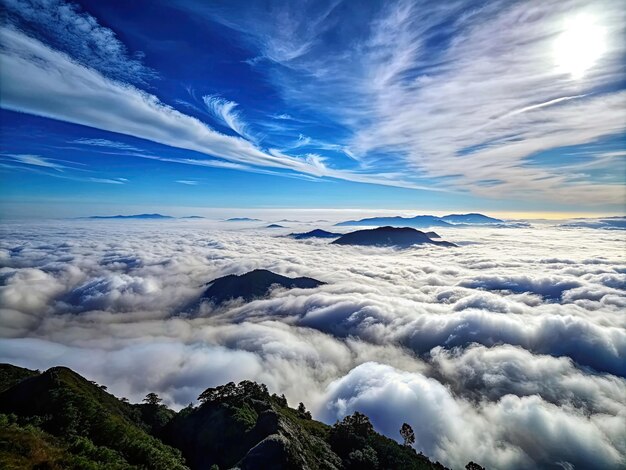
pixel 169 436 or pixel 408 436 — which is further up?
pixel 169 436

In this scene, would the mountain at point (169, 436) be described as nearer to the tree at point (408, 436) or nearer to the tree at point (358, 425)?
the tree at point (358, 425)

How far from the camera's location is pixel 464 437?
155m

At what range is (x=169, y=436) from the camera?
69000mm

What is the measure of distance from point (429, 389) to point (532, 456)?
54.4 m

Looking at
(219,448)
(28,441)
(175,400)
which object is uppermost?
(28,441)

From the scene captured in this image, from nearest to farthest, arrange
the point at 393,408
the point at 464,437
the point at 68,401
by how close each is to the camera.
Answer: the point at 68,401, the point at 464,437, the point at 393,408

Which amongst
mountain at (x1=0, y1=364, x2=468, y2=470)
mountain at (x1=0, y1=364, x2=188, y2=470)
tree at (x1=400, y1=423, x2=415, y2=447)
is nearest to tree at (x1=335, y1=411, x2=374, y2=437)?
mountain at (x1=0, y1=364, x2=468, y2=470)

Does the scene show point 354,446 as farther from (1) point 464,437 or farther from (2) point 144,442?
(1) point 464,437

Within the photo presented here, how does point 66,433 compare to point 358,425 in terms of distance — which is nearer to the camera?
point 66,433

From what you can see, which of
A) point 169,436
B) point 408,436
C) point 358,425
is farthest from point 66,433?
point 408,436

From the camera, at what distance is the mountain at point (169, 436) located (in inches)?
1500

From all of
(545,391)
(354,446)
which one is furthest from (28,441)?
(545,391)

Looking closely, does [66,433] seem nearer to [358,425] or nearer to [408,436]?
[358,425]

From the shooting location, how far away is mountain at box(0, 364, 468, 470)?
38094 mm
